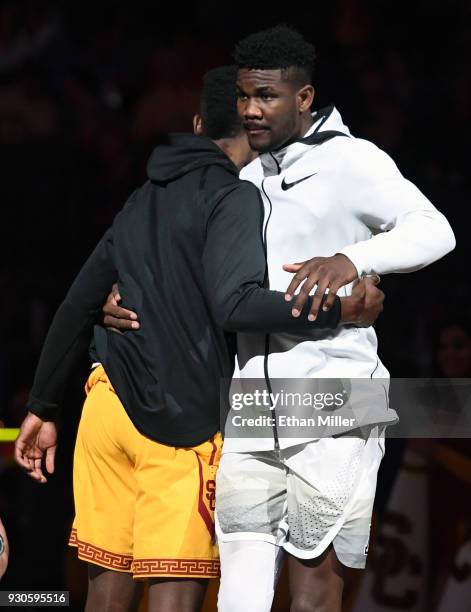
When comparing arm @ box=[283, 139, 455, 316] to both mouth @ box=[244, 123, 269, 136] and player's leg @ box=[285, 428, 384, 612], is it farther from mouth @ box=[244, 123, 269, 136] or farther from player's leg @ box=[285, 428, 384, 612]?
player's leg @ box=[285, 428, 384, 612]

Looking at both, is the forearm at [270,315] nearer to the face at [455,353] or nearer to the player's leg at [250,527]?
the player's leg at [250,527]

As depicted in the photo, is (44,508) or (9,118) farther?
(9,118)

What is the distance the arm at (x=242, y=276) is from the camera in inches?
128

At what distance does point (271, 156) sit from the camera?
3.51 meters

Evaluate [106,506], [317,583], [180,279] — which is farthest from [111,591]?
[180,279]

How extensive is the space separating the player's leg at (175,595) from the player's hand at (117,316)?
659 mm

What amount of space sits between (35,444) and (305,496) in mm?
928

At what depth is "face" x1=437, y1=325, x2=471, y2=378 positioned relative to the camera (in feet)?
16.9

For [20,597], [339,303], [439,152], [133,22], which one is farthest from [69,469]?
[133,22]

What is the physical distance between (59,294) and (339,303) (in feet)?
10.9

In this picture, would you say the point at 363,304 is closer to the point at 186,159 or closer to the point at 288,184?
the point at 288,184

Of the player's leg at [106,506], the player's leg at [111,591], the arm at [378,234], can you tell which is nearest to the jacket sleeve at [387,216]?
the arm at [378,234]

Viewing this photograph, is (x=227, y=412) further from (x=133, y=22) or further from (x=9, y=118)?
(x=133, y=22)

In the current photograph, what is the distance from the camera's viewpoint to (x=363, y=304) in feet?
10.9
